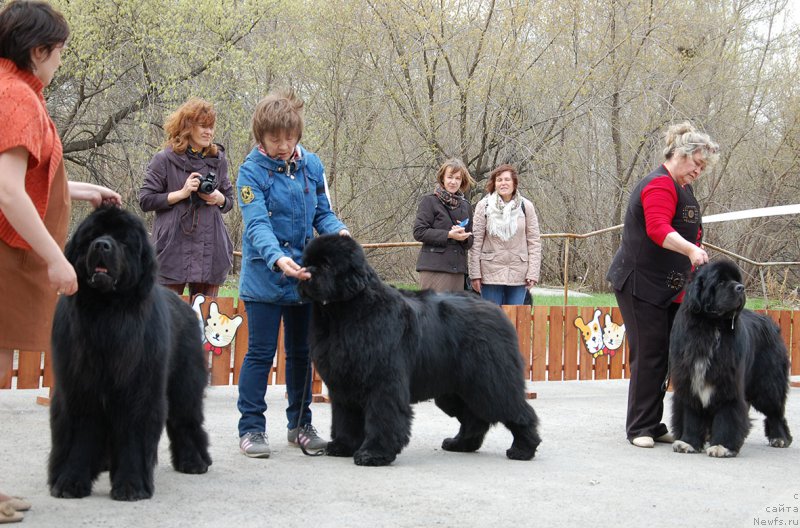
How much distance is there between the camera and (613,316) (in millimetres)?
9805

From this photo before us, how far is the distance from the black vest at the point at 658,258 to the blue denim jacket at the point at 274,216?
2242 millimetres

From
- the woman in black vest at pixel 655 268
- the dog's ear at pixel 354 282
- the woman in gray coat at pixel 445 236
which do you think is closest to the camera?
the dog's ear at pixel 354 282

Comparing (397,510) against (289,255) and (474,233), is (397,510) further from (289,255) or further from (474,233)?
(474,233)

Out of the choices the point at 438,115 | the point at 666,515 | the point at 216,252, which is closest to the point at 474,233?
the point at 216,252

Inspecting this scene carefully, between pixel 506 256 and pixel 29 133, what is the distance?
6.19 meters

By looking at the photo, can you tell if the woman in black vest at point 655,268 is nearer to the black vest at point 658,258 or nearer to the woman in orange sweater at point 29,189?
the black vest at point 658,258

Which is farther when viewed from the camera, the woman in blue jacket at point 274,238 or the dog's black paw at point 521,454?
the dog's black paw at point 521,454

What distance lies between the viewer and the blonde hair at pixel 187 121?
672cm

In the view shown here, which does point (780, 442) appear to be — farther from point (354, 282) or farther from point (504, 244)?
point (354, 282)

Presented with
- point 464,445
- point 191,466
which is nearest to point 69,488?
point 191,466

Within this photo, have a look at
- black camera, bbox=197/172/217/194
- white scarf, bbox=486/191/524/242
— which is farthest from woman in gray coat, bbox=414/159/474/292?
black camera, bbox=197/172/217/194

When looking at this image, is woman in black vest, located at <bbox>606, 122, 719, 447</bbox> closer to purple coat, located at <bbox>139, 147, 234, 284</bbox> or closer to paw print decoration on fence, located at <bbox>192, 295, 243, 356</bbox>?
purple coat, located at <bbox>139, 147, 234, 284</bbox>

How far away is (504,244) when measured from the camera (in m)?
8.95

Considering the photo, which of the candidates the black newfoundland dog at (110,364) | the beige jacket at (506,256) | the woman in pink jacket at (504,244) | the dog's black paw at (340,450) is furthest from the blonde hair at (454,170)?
the black newfoundland dog at (110,364)
